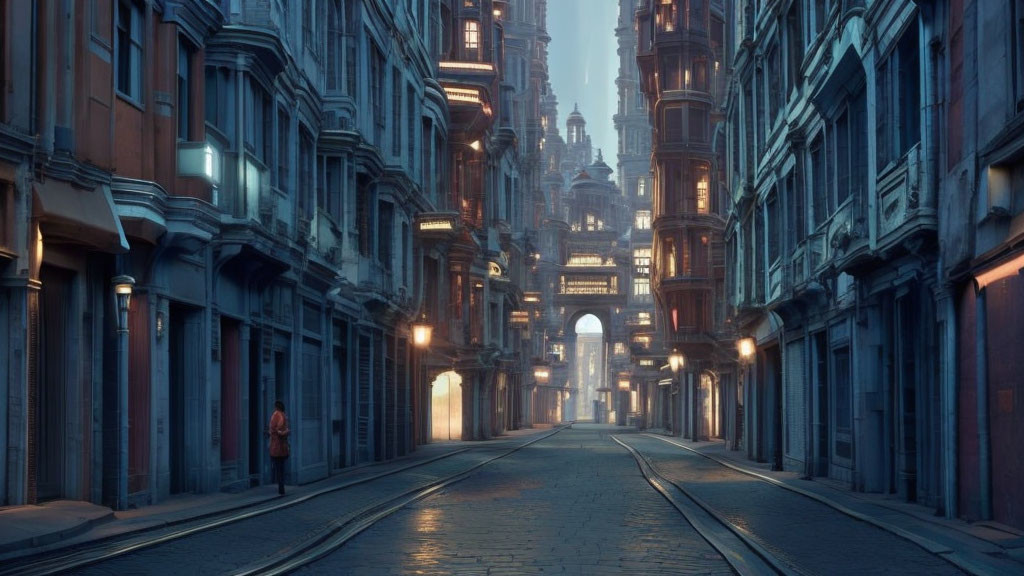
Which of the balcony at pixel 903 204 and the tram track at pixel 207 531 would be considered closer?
the tram track at pixel 207 531

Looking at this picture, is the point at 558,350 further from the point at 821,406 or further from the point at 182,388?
the point at 182,388

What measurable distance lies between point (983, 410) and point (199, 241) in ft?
38.2

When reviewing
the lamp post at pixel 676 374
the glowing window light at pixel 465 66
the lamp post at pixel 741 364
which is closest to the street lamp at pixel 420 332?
the lamp post at pixel 741 364

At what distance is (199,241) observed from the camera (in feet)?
69.1

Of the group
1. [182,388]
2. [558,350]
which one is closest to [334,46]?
[182,388]

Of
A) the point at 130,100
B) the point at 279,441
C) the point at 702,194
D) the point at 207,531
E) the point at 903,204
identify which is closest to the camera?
the point at 207,531

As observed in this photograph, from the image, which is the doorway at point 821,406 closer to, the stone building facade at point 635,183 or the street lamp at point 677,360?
the street lamp at point 677,360

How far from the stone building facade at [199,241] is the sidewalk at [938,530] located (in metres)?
10.2

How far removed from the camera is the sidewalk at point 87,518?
13.2 m

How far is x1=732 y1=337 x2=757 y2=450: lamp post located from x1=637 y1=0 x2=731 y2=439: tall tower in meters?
19.0

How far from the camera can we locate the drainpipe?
663 inches

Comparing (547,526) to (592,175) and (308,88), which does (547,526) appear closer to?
(308,88)

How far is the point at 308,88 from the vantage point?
3056cm

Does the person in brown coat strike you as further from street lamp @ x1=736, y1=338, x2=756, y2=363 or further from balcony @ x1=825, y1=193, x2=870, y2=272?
street lamp @ x1=736, y1=338, x2=756, y2=363
